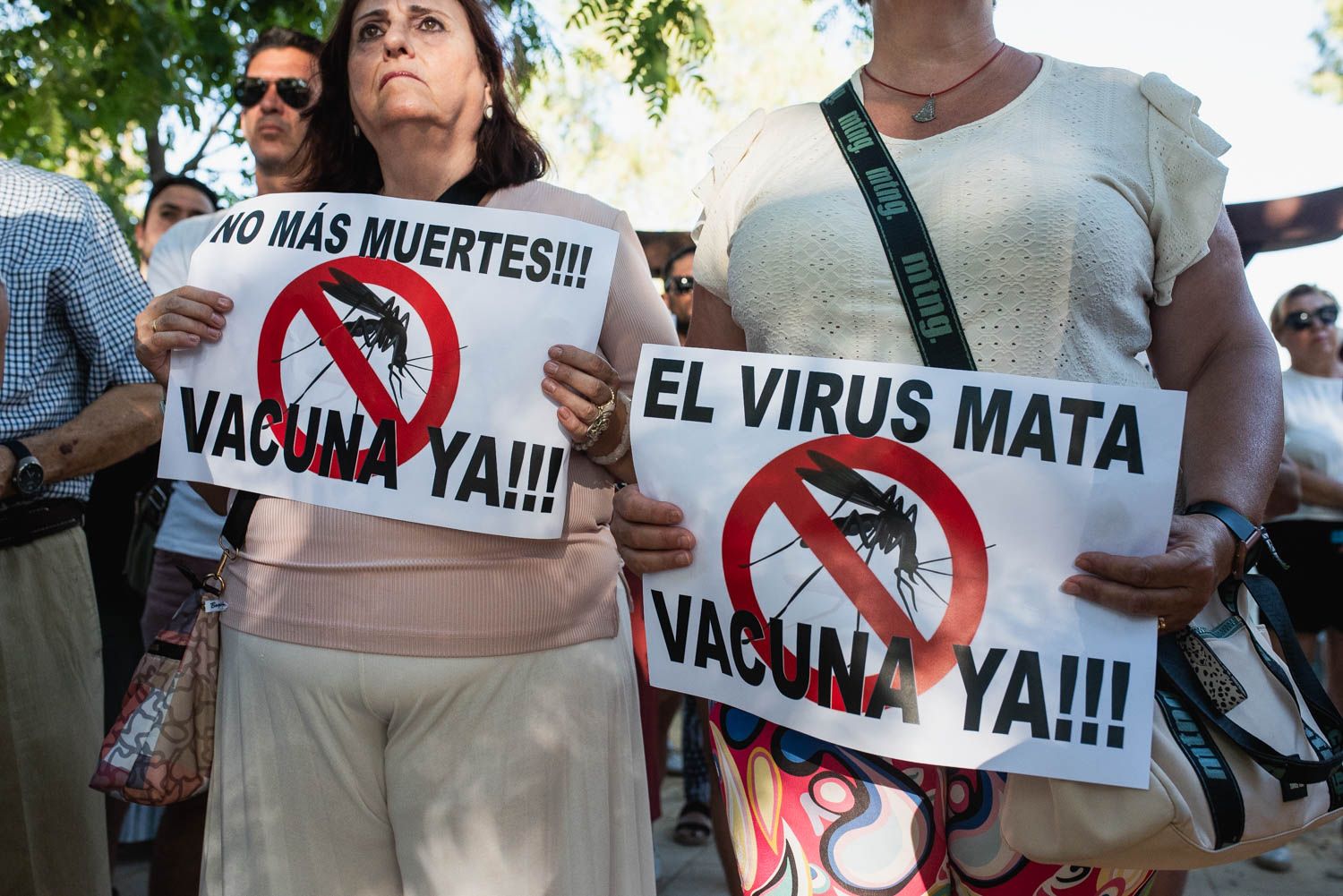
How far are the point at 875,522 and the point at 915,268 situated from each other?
371 mm

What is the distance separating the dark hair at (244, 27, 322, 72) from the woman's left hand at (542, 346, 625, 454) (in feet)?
7.56

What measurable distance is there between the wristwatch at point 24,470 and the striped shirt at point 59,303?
111 millimetres

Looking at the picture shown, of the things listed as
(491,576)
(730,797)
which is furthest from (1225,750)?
(491,576)

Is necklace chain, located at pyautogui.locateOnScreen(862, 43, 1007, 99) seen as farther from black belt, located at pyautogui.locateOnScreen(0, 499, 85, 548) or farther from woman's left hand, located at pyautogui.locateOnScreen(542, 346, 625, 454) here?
black belt, located at pyautogui.locateOnScreen(0, 499, 85, 548)

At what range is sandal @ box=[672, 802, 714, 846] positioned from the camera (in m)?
5.32

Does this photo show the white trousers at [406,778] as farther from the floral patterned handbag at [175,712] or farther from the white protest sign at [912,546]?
the white protest sign at [912,546]

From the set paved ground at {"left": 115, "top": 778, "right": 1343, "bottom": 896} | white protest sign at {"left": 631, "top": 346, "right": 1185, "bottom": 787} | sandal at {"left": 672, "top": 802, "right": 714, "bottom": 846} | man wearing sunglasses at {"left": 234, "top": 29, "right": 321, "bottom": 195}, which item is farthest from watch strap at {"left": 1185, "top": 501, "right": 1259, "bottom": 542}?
sandal at {"left": 672, "top": 802, "right": 714, "bottom": 846}

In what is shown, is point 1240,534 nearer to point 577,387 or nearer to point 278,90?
point 577,387

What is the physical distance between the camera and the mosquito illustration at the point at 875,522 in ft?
5.89

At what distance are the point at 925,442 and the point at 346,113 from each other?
1.54 m

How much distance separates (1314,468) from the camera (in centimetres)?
618

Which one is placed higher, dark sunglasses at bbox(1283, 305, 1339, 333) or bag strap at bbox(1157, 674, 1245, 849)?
dark sunglasses at bbox(1283, 305, 1339, 333)

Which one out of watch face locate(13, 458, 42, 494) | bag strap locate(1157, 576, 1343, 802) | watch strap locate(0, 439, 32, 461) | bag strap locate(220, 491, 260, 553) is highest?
watch strap locate(0, 439, 32, 461)

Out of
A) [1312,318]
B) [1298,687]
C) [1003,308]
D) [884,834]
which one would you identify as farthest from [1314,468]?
[884,834]
